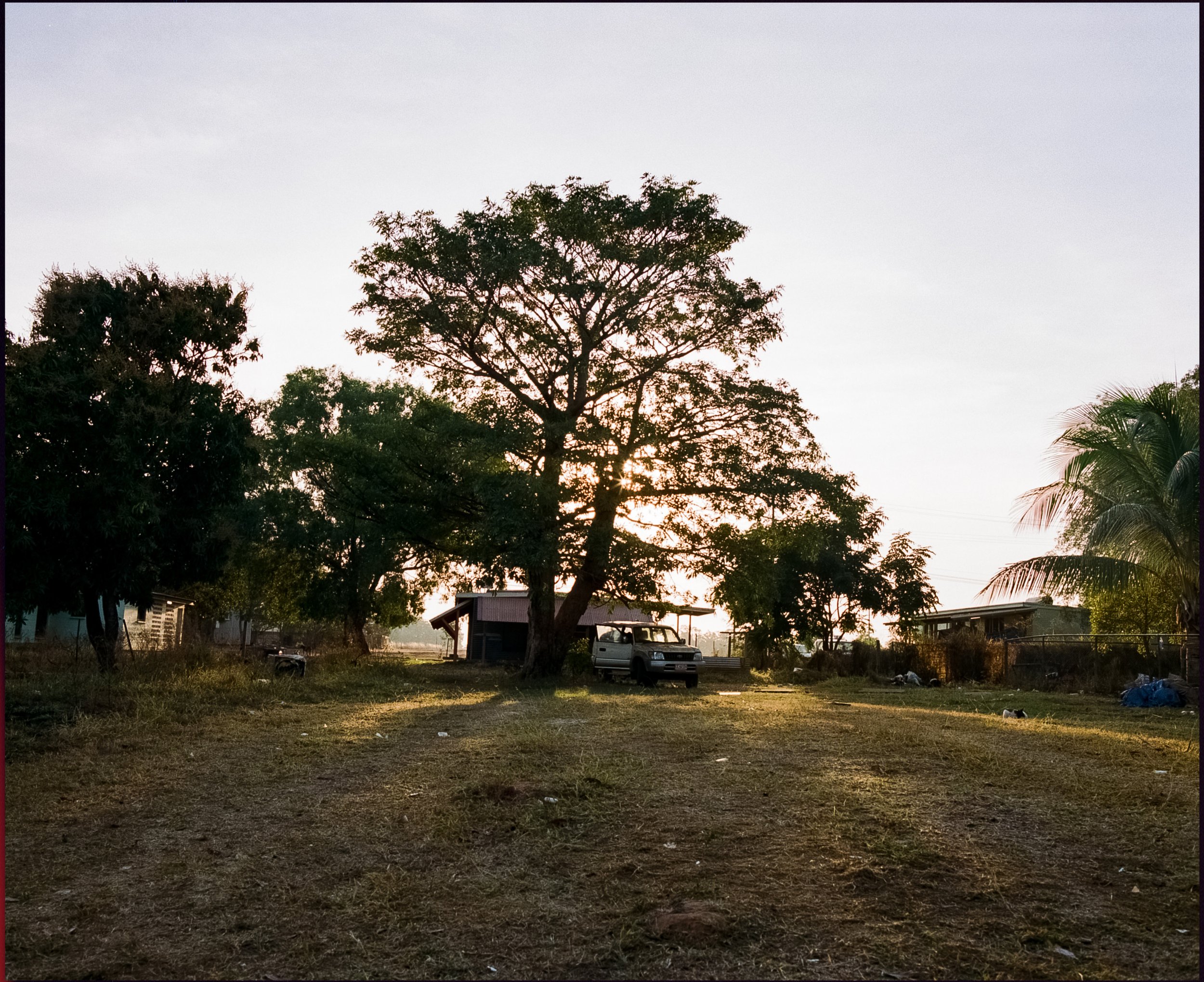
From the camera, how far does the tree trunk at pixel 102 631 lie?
17.5 meters

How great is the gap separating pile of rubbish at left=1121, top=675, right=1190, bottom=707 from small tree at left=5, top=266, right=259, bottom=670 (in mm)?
18185

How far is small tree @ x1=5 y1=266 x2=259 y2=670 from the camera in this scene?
1578 centimetres

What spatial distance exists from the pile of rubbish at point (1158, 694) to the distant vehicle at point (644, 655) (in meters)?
11.5

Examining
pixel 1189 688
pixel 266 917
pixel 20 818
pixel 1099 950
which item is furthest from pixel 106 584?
pixel 1189 688

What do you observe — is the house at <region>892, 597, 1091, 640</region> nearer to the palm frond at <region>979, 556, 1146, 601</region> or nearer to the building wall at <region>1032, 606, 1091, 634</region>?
the building wall at <region>1032, 606, 1091, 634</region>

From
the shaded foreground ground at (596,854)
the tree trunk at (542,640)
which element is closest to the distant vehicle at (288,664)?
the tree trunk at (542,640)

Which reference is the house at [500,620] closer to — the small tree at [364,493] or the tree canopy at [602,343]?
the small tree at [364,493]

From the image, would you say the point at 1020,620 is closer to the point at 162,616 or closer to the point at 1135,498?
the point at 1135,498

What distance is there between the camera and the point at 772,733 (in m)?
12.3

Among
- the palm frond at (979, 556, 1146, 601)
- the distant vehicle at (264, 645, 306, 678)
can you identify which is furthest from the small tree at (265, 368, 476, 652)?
the palm frond at (979, 556, 1146, 601)

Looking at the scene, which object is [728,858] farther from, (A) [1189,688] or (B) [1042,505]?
(B) [1042,505]

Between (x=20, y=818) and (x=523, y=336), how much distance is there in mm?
20143

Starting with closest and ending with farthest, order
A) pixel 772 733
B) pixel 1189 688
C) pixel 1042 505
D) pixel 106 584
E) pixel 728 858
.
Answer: pixel 728 858, pixel 772 733, pixel 106 584, pixel 1189 688, pixel 1042 505

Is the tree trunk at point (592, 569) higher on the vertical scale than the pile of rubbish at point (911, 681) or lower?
higher
